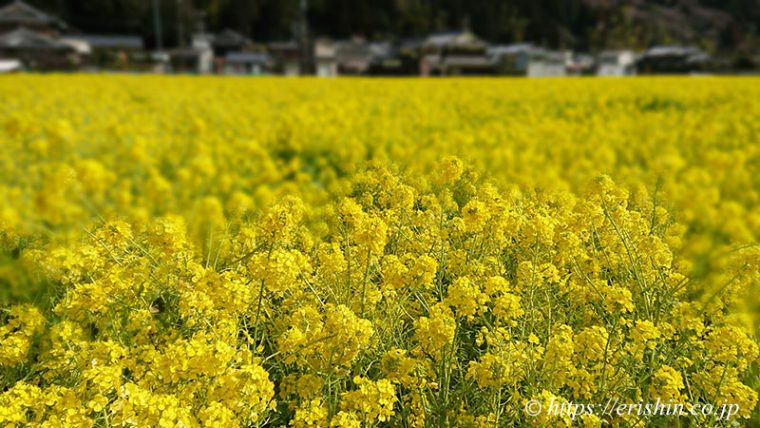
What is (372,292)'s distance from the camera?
7.27 feet

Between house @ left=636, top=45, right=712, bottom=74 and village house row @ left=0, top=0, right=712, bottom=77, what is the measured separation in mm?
87

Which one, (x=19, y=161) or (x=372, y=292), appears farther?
(x=19, y=161)

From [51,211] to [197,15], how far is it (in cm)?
7853

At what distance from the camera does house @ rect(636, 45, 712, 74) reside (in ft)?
185

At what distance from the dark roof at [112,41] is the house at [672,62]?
51.7m

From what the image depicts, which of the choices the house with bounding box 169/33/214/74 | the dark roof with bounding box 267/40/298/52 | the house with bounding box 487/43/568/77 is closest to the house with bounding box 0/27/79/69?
the house with bounding box 169/33/214/74

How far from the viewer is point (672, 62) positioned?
6009 centimetres

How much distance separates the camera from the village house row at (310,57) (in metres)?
49.6

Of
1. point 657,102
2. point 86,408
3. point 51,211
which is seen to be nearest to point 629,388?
point 86,408

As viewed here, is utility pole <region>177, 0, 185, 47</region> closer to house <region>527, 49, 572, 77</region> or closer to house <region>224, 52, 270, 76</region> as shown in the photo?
house <region>224, 52, 270, 76</region>

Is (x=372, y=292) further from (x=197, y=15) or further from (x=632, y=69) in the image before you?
(x=197, y=15)

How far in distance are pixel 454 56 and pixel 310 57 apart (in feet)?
50.7

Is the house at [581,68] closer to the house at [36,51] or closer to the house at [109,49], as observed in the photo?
the house at [109,49]

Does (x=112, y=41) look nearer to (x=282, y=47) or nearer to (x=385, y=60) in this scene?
(x=282, y=47)
